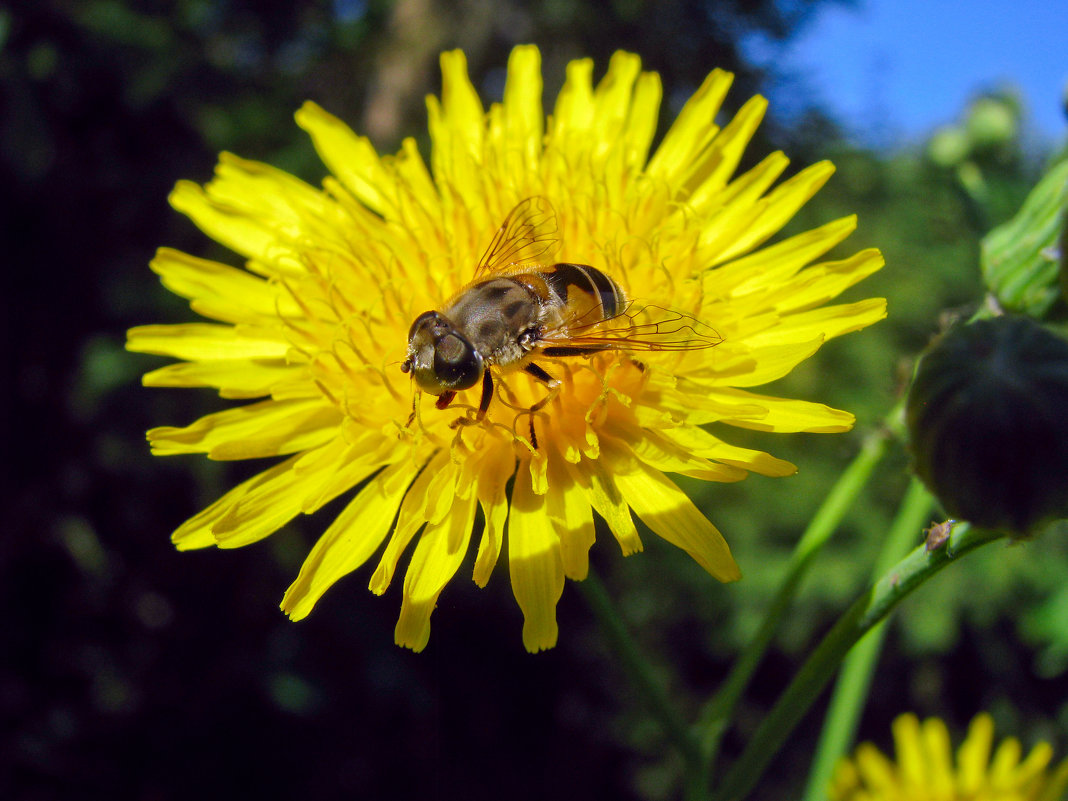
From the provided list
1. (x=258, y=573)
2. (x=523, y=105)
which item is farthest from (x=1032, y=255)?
(x=258, y=573)

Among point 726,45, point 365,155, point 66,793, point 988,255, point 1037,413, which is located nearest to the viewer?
point 1037,413

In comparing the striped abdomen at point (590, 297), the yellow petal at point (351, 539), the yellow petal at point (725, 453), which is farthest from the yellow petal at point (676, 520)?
the yellow petal at point (351, 539)

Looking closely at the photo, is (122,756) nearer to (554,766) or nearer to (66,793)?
(66,793)

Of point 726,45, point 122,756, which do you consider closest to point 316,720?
point 122,756

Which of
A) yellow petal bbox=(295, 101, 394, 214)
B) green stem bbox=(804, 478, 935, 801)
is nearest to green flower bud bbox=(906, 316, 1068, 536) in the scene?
green stem bbox=(804, 478, 935, 801)

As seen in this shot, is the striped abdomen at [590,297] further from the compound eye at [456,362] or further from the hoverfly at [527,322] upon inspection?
the compound eye at [456,362]

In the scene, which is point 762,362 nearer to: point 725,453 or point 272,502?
point 725,453
